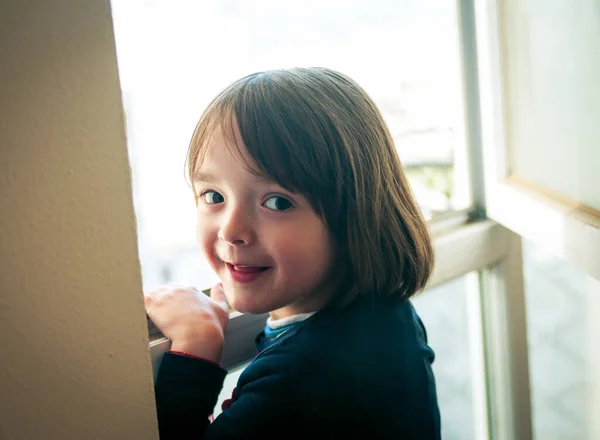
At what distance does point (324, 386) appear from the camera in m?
0.66

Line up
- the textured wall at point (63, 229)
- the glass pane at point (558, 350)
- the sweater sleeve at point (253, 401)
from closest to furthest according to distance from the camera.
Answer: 1. the textured wall at point (63, 229)
2. the sweater sleeve at point (253, 401)
3. the glass pane at point (558, 350)

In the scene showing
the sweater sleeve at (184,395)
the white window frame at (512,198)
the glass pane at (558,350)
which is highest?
the white window frame at (512,198)

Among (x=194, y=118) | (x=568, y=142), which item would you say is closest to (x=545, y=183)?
(x=568, y=142)

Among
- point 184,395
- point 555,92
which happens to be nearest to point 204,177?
point 184,395

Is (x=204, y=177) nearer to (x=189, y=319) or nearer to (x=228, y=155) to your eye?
(x=228, y=155)

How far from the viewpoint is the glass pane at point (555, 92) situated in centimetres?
82

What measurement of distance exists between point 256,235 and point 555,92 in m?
0.56

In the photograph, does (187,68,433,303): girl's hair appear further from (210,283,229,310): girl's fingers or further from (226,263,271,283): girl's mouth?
(210,283,229,310): girl's fingers

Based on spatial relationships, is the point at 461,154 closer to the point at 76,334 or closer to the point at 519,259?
the point at 519,259

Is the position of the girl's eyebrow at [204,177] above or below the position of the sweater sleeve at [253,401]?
above

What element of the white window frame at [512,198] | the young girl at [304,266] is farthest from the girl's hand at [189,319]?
the white window frame at [512,198]

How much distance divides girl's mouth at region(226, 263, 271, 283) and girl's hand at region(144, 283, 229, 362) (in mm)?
111

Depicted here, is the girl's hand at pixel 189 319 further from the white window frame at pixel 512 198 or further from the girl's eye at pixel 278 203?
the white window frame at pixel 512 198

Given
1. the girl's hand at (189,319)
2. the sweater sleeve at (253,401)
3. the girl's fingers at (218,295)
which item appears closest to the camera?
the sweater sleeve at (253,401)
